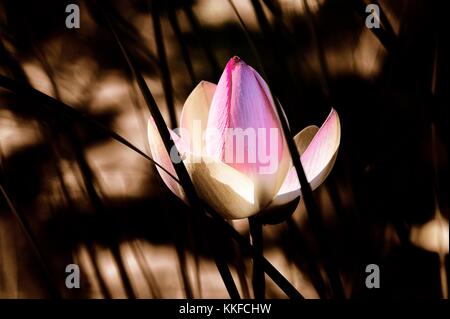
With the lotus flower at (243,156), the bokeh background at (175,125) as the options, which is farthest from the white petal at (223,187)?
the bokeh background at (175,125)

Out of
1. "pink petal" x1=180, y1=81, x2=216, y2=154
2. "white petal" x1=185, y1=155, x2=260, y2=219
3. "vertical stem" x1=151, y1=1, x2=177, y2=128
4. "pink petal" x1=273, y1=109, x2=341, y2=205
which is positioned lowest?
"white petal" x1=185, y1=155, x2=260, y2=219

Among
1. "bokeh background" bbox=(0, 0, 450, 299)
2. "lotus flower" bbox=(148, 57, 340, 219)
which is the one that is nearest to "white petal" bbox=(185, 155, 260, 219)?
"lotus flower" bbox=(148, 57, 340, 219)

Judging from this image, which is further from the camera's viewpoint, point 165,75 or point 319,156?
point 165,75

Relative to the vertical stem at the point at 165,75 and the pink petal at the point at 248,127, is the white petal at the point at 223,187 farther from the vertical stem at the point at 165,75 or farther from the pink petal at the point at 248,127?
the vertical stem at the point at 165,75

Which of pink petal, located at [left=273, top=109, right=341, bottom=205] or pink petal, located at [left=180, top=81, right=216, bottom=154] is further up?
pink petal, located at [left=180, top=81, right=216, bottom=154]

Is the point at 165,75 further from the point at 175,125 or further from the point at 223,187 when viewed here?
the point at 223,187

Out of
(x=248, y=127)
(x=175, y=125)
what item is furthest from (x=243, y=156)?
(x=175, y=125)

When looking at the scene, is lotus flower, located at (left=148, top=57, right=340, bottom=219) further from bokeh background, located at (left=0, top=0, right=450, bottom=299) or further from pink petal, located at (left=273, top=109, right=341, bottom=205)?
bokeh background, located at (left=0, top=0, right=450, bottom=299)

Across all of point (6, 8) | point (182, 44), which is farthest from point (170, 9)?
point (6, 8)

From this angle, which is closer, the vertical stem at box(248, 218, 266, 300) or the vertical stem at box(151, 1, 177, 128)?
the vertical stem at box(248, 218, 266, 300)
